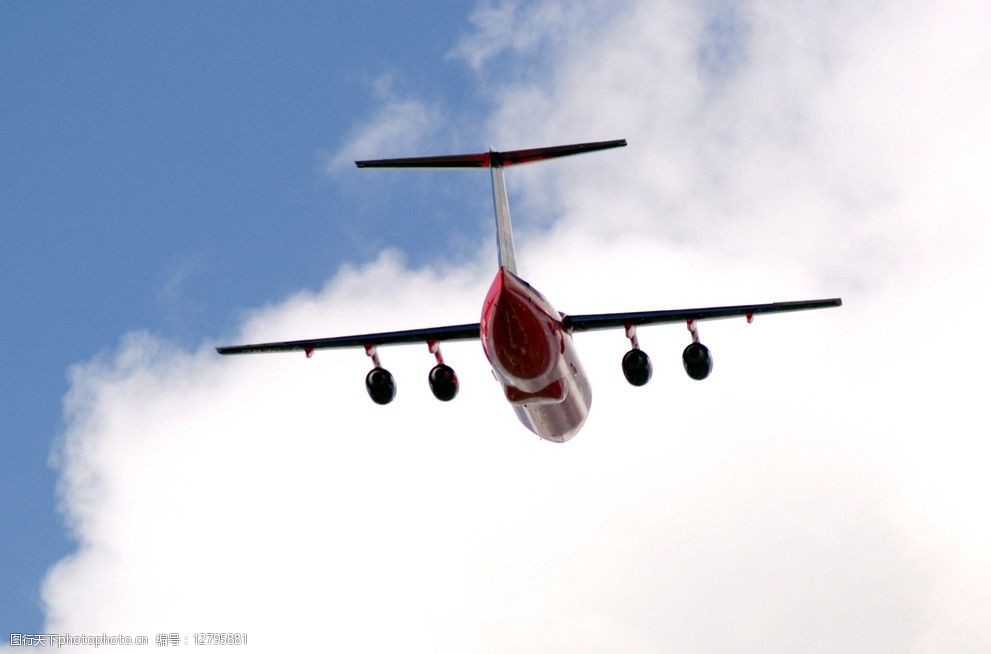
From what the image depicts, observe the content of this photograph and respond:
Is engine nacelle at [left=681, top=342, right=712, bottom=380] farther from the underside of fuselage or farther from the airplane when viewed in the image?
the underside of fuselage

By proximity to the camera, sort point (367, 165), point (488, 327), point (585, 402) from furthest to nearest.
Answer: point (585, 402) → point (367, 165) → point (488, 327)

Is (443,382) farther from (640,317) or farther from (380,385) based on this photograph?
(640,317)

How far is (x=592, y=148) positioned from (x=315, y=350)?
8733 mm

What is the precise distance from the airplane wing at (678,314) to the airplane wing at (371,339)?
263cm

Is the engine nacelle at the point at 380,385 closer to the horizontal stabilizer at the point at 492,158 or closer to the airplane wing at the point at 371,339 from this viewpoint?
the airplane wing at the point at 371,339

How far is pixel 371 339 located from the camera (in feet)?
141

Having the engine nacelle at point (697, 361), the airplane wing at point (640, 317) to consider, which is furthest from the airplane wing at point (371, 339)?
the engine nacelle at point (697, 361)

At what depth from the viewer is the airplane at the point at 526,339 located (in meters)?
38.1

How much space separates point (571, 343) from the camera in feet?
137

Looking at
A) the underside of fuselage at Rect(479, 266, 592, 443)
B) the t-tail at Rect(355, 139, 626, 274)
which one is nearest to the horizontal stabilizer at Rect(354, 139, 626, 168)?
the t-tail at Rect(355, 139, 626, 274)

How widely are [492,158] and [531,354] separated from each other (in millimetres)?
6063

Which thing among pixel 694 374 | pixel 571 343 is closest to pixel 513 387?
pixel 571 343

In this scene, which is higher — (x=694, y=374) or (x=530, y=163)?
(x=530, y=163)

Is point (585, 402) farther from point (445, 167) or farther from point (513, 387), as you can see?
point (445, 167)
